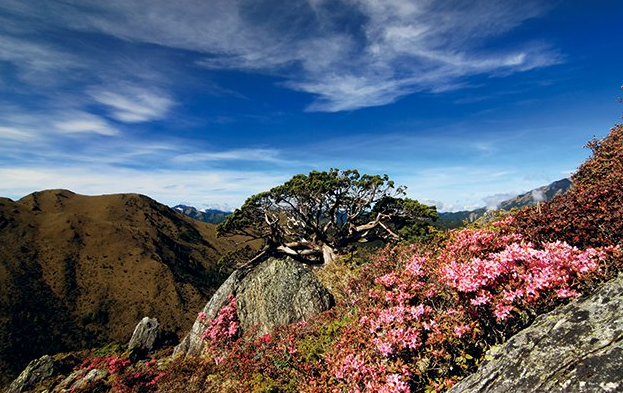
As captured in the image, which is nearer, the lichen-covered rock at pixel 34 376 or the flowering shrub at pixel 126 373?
the flowering shrub at pixel 126 373

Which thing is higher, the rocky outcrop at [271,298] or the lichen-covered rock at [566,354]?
the lichen-covered rock at [566,354]

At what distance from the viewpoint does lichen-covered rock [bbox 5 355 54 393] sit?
18698 mm

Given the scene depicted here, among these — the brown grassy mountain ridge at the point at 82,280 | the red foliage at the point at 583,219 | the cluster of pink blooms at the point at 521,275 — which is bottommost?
the brown grassy mountain ridge at the point at 82,280

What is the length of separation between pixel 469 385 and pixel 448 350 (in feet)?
3.17

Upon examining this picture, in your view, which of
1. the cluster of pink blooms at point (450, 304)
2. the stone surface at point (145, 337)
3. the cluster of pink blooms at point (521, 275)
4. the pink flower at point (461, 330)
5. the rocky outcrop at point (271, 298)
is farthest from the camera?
the stone surface at point (145, 337)

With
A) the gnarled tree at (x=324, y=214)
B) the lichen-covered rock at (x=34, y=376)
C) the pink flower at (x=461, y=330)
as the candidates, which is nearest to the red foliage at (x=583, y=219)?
the pink flower at (x=461, y=330)

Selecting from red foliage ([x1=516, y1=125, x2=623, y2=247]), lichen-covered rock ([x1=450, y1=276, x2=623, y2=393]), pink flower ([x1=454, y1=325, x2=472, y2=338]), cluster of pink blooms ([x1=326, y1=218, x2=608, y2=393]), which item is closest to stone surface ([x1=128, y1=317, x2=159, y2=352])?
cluster of pink blooms ([x1=326, y1=218, x2=608, y2=393])

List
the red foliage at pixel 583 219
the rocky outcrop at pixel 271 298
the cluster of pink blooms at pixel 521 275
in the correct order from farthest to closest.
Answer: the rocky outcrop at pixel 271 298 → the red foliage at pixel 583 219 → the cluster of pink blooms at pixel 521 275

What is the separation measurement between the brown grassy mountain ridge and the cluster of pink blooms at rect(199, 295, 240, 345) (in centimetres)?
3242

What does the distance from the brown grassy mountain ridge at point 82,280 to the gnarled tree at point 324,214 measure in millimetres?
18078

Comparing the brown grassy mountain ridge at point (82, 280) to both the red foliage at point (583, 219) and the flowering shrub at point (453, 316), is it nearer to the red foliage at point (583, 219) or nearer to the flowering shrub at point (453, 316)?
the flowering shrub at point (453, 316)

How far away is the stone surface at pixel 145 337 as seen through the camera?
20.1 m

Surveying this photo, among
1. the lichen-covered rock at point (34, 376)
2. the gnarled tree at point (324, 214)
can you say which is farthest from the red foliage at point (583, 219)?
the lichen-covered rock at point (34, 376)

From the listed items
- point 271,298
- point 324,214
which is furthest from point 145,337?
point 324,214
